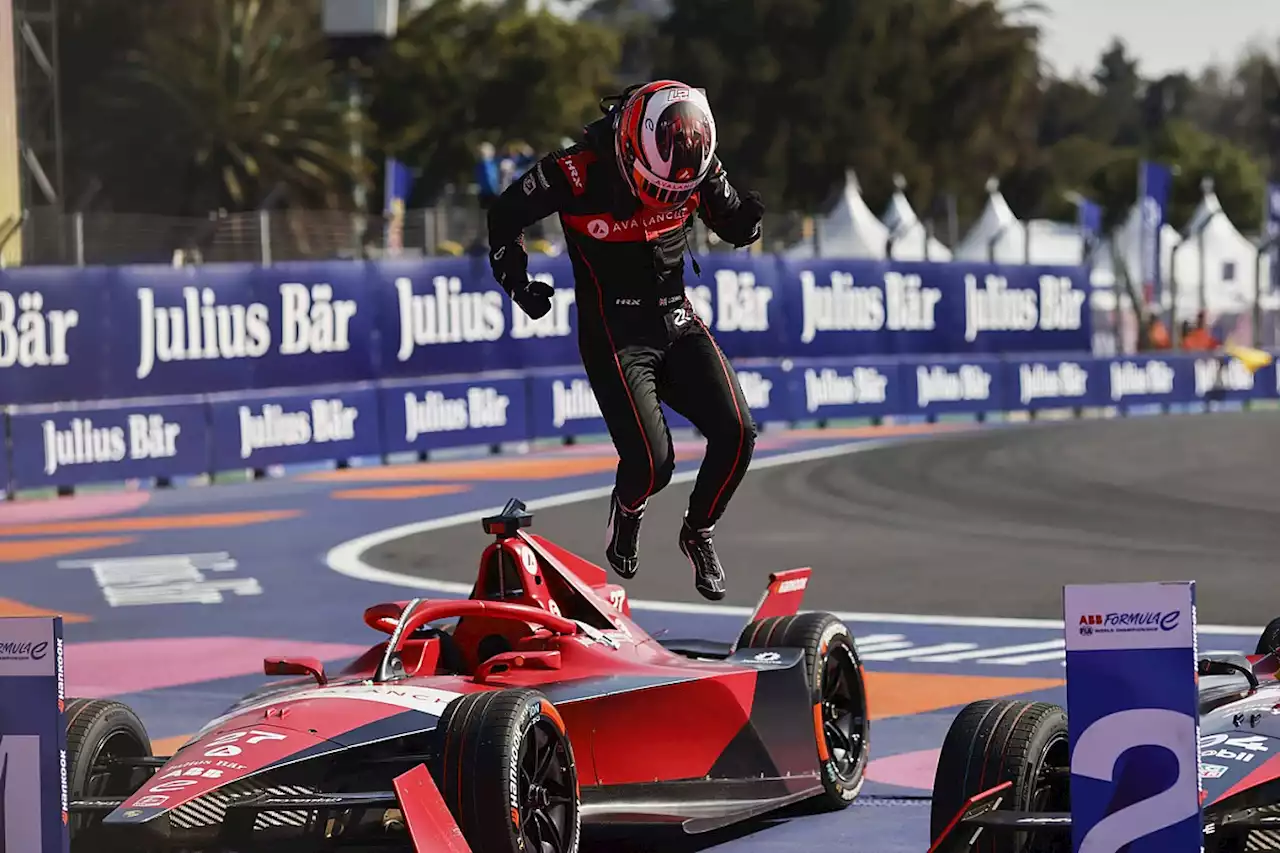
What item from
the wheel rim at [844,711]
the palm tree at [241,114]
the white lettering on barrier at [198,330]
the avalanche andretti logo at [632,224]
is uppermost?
the palm tree at [241,114]

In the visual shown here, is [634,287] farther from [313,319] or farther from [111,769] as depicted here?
[313,319]

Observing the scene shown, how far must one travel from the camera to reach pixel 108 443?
21.2m

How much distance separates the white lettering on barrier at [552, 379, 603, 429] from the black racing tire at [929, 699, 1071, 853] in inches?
786

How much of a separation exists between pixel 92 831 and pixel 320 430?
56.4 feet

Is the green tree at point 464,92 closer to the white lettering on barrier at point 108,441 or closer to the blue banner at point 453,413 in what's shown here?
the blue banner at point 453,413

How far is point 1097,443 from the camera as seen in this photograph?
88.0ft

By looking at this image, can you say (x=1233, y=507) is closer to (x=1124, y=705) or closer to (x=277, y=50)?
(x=1124, y=705)

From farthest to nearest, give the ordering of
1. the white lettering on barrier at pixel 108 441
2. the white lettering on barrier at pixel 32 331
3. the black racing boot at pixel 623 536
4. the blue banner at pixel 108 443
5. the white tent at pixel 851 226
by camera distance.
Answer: the white tent at pixel 851 226
the white lettering on barrier at pixel 108 441
the blue banner at pixel 108 443
the white lettering on barrier at pixel 32 331
the black racing boot at pixel 623 536

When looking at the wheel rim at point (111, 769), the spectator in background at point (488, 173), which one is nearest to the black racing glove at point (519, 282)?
the wheel rim at point (111, 769)

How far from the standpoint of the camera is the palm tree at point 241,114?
190ft

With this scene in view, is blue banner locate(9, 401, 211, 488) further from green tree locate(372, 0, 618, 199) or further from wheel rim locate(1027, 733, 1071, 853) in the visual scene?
green tree locate(372, 0, 618, 199)

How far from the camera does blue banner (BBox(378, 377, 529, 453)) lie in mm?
24266

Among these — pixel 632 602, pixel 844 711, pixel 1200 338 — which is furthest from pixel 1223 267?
pixel 844 711

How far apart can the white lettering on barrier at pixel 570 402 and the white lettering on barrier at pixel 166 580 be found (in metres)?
9.19
